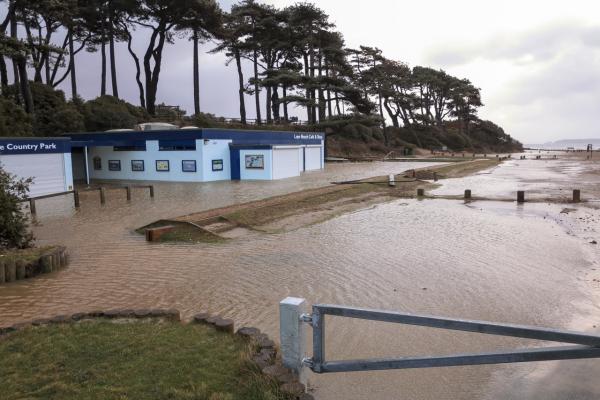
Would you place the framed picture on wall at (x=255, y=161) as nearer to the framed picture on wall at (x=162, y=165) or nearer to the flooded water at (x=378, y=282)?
the framed picture on wall at (x=162, y=165)

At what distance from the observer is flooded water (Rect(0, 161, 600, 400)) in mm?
5434

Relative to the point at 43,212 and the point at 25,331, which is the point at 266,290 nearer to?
the point at 25,331

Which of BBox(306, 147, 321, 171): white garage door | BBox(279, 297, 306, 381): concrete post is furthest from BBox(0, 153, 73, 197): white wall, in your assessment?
BBox(279, 297, 306, 381): concrete post

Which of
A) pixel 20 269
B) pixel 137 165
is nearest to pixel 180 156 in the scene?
pixel 137 165

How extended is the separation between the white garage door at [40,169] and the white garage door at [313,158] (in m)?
22.0

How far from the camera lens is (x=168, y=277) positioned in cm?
967

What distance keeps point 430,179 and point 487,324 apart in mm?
30972

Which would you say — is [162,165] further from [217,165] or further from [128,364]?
[128,364]

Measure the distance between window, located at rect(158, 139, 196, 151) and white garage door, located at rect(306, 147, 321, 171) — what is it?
1386cm

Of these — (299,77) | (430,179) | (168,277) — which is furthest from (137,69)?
(168,277)

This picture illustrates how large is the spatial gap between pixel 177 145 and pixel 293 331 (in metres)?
29.5

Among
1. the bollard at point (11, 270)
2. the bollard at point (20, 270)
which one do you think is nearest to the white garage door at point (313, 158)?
the bollard at point (20, 270)

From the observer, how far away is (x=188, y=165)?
31.7m

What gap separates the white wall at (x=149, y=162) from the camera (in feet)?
103
